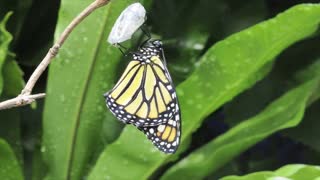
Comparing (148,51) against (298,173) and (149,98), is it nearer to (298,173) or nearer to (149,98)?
(149,98)

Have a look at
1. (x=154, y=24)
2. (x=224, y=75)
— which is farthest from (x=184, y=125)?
(x=154, y=24)

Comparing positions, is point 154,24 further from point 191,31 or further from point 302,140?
point 302,140

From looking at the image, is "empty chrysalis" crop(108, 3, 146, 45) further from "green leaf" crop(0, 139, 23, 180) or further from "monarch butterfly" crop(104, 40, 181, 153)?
"green leaf" crop(0, 139, 23, 180)

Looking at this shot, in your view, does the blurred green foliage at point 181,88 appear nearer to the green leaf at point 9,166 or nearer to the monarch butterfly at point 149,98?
the green leaf at point 9,166

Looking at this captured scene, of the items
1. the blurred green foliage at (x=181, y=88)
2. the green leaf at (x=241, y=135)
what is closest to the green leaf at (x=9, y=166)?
the blurred green foliage at (x=181, y=88)

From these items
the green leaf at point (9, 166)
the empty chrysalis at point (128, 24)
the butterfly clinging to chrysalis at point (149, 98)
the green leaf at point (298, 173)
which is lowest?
the green leaf at point (9, 166)

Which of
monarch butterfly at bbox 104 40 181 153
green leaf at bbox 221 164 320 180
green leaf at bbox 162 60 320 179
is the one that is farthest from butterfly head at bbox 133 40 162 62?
green leaf at bbox 162 60 320 179
